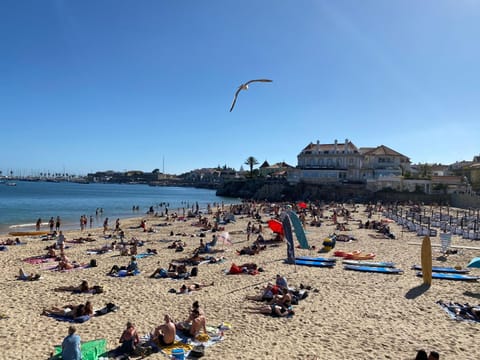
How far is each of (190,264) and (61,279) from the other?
454 centimetres

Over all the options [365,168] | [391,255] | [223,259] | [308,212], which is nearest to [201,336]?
[223,259]

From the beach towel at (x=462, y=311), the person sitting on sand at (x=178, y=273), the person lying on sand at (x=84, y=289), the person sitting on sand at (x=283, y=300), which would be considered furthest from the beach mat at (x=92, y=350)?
the beach towel at (x=462, y=311)

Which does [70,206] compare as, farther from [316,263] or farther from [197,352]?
[197,352]

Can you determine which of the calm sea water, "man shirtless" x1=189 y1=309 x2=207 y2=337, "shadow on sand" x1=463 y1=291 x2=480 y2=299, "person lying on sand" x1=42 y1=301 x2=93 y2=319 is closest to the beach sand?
"shadow on sand" x1=463 y1=291 x2=480 y2=299

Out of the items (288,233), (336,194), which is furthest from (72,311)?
(336,194)

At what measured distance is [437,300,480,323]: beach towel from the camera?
884 cm

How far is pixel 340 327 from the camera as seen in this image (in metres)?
8.38

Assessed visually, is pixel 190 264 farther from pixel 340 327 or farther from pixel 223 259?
pixel 340 327

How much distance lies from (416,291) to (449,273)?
300cm

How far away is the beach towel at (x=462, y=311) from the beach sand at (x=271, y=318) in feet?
0.74

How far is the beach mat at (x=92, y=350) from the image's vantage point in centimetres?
666

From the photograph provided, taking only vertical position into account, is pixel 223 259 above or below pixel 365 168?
below

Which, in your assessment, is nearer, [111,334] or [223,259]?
[111,334]

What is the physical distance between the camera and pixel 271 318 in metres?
8.91
